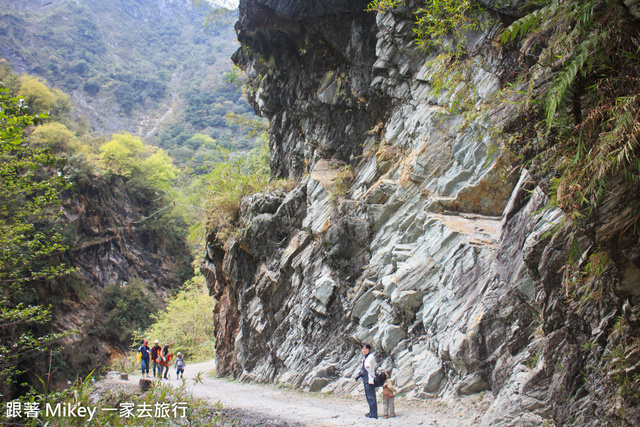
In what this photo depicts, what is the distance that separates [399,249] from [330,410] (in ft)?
12.4

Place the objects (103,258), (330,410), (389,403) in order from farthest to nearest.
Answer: (103,258), (330,410), (389,403)

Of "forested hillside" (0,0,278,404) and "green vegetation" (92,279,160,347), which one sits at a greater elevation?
"forested hillside" (0,0,278,404)

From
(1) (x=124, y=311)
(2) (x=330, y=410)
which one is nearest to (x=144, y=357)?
(2) (x=330, y=410)

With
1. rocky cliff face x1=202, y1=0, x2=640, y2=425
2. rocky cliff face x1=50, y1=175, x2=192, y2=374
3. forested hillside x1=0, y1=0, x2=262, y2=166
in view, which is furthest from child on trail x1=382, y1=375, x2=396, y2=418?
forested hillside x1=0, y1=0, x2=262, y2=166

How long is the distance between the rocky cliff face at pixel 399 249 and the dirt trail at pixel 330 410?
1.03ft

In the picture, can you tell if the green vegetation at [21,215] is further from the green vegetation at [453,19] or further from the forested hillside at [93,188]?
the green vegetation at [453,19]

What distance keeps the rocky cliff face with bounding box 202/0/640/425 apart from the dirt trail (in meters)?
0.31

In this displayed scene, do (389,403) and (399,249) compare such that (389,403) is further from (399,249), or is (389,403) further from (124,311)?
(124,311)

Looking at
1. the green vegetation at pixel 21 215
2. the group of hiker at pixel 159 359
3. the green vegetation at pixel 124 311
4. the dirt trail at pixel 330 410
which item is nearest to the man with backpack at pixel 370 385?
the dirt trail at pixel 330 410

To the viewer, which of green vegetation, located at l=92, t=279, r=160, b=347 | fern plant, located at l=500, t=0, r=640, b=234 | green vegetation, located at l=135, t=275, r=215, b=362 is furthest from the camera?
green vegetation, located at l=92, t=279, r=160, b=347

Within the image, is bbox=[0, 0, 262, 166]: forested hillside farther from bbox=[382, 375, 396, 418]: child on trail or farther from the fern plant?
the fern plant

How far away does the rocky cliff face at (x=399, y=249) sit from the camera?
167 inches

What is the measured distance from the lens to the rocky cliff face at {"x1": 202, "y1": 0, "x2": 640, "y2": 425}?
13.9 ft

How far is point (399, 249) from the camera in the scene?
8008 mm
